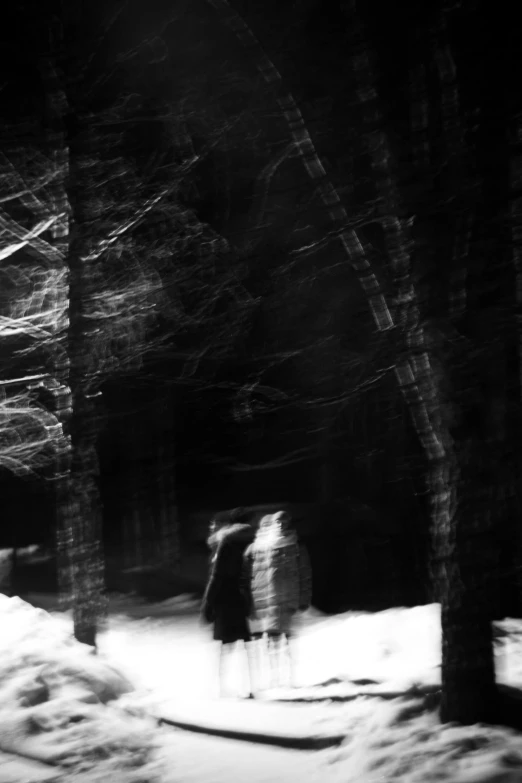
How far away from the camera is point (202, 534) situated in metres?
6.47

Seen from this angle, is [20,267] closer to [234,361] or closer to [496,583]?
[234,361]

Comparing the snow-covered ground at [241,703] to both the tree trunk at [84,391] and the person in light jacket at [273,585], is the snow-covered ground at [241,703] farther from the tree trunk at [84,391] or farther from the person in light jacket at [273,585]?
the tree trunk at [84,391]

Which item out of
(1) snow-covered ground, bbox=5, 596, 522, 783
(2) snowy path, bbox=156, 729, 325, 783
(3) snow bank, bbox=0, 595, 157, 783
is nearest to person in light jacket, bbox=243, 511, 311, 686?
(1) snow-covered ground, bbox=5, 596, 522, 783

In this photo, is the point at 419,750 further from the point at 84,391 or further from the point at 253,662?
the point at 84,391

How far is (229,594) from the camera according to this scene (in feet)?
14.9

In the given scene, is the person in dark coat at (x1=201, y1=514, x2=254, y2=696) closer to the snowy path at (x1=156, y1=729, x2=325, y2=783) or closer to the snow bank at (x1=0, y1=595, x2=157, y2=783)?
the snowy path at (x1=156, y1=729, x2=325, y2=783)

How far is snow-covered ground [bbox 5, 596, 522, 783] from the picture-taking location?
10.8ft

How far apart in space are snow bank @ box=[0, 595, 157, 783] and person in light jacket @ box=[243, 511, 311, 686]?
930 mm

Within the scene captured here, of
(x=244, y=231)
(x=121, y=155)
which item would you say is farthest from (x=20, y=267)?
(x=244, y=231)

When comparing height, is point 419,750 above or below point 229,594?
below

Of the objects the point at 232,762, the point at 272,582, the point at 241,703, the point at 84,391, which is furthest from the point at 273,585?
the point at 84,391

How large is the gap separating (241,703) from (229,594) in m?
0.67

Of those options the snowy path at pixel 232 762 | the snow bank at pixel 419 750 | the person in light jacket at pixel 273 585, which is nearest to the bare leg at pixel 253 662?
the person in light jacket at pixel 273 585

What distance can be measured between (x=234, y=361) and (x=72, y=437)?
1.72m
